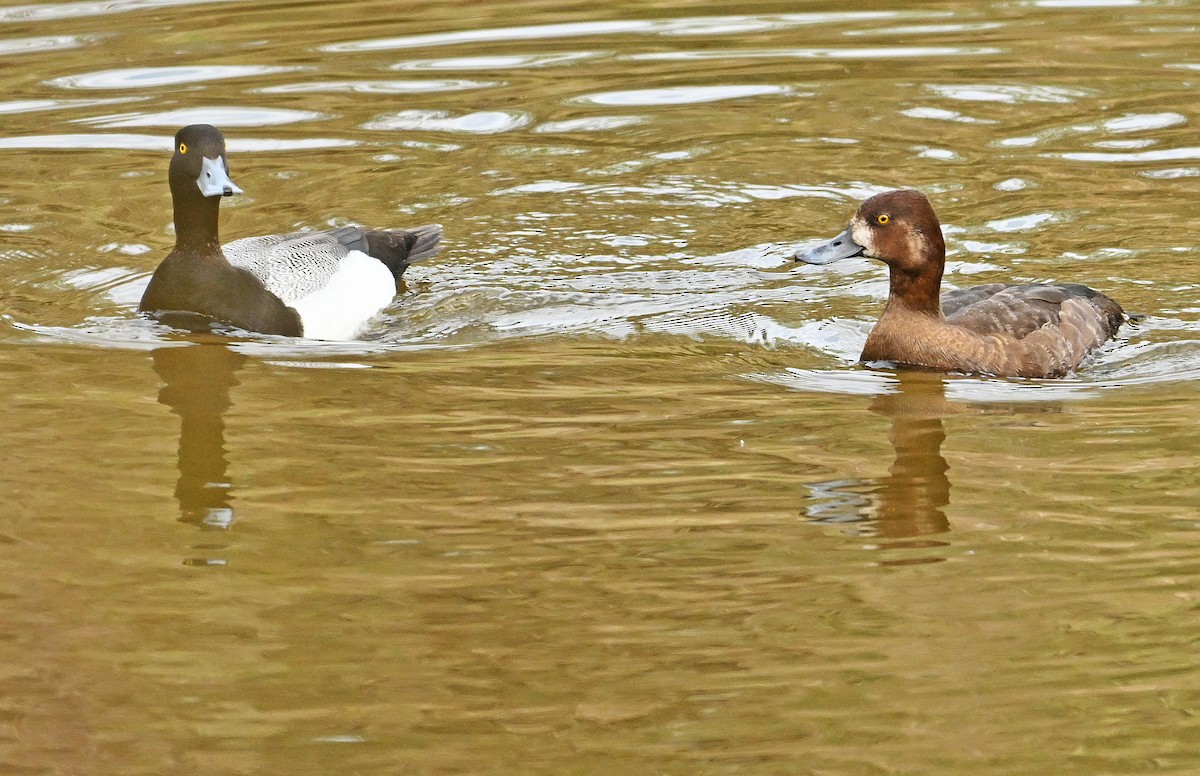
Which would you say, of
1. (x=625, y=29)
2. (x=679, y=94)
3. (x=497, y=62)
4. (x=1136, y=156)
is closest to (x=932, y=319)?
(x=1136, y=156)

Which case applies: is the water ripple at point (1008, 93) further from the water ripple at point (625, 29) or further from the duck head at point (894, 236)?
the duck head at point (894, 236)

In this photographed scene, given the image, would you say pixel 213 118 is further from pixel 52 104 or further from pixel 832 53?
pixel 832 53

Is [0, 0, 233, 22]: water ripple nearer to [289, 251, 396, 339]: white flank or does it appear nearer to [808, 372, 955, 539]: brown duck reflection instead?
[289, 251, 396, 339]: white flank

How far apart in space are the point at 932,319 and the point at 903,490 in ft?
7.37

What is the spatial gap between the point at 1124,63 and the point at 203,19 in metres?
8.16

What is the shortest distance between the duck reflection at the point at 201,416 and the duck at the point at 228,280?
0.38 metres

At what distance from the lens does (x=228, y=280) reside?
30.6 ft

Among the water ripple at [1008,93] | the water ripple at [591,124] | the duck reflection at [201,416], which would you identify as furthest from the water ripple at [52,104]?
the water ripple at [1008,93]

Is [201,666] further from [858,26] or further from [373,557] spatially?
[858,26]

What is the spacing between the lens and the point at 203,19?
16219 mm

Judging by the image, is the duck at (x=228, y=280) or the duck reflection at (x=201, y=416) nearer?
the duck reflection at (x=201, y=416)

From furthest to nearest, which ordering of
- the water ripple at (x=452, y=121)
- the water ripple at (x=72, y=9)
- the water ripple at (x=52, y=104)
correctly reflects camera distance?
the water ripple at (x=72, y=9) → the water ripple at (x=52, y=104) → the water ripple at (x=452, y=121)

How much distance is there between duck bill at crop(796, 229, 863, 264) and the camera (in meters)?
8.34

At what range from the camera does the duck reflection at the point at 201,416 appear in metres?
6.23
